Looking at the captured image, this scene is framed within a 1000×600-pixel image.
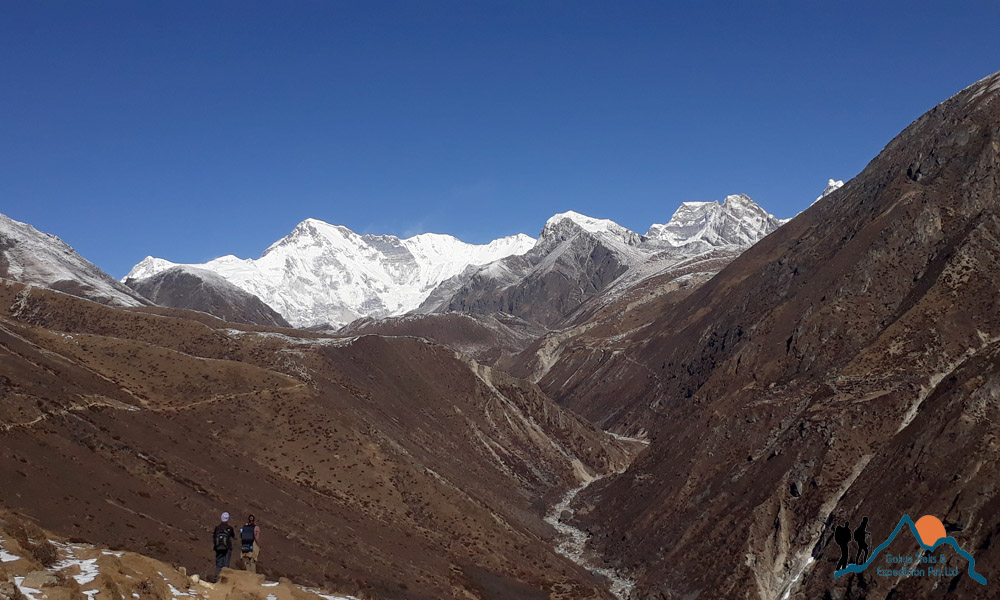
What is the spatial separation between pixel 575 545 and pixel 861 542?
30857 millimetres

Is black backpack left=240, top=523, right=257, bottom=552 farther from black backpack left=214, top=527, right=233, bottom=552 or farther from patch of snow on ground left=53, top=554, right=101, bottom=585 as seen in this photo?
patch of snow on ground left=53, top=554, right=101, bottom=585

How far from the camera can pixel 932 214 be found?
77562 millimetres

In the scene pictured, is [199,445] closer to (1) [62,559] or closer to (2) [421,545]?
(2) [421,545]

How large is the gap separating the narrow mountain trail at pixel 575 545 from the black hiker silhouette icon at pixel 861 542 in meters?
18.0

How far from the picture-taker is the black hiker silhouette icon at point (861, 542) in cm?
4212

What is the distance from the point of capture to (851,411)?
55562 millimetres

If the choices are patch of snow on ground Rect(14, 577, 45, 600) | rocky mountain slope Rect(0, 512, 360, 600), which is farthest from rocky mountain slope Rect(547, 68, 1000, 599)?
patch of snow on ground Rect(14, 577, 45, 600)

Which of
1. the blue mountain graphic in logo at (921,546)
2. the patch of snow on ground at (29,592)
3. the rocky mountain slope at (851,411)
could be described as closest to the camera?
the patch of snow on ground at (29,592)

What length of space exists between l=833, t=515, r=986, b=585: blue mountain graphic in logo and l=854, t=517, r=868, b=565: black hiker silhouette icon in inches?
15.9

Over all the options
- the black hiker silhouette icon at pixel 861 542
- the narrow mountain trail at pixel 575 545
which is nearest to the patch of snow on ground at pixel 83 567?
the black hiker silhouette icon at pixel 861 542

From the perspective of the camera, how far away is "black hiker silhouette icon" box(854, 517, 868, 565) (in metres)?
42.1

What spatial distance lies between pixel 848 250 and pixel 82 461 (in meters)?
82.8

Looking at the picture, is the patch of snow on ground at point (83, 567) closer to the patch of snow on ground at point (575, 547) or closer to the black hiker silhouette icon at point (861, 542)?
the black hiker silhouette icon at point (861, 542)

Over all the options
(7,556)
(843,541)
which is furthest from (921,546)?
(7,556)
